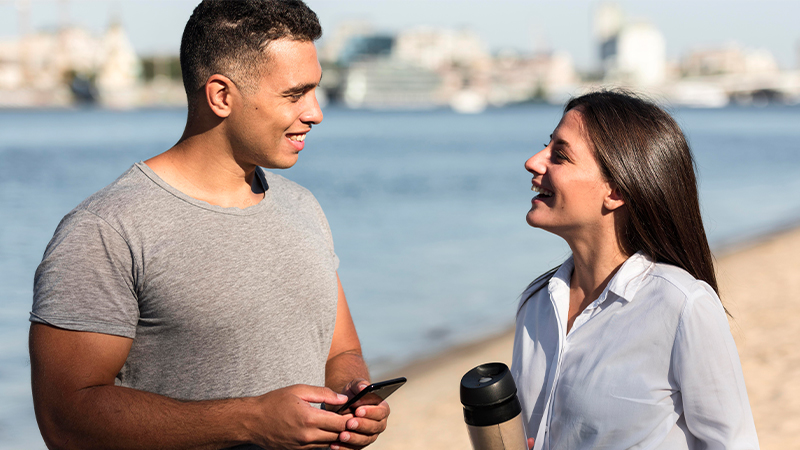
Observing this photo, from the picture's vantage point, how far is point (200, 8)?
226 cm

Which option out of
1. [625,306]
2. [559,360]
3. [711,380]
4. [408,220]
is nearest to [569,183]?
[625,306]

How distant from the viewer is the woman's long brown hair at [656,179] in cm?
216

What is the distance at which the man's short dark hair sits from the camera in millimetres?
2215

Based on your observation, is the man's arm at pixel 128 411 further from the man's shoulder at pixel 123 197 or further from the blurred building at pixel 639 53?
the blurred building at pixel 639 53

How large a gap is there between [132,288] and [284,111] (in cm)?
73

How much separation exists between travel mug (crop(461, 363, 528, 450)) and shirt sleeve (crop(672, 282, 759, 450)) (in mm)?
495

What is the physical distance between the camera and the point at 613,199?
88.4 inches

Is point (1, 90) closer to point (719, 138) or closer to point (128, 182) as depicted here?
point (719, 138)

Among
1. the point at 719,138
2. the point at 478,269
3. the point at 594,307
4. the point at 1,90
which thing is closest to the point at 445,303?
the point at 478,269

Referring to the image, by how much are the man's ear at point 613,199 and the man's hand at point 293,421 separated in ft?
3.52

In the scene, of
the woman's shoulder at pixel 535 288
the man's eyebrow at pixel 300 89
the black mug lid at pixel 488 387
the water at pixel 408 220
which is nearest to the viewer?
the black mug lid at pixel 488 387

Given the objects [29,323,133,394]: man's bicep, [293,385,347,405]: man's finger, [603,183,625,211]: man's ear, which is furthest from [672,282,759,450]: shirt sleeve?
[29,323,133,394]: man's bicep

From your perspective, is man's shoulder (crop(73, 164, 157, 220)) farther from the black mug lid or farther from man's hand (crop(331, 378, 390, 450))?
the black mug lid

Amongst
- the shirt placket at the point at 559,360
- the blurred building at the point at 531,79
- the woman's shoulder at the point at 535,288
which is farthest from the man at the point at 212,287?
the blurred building at the point at 531,79
